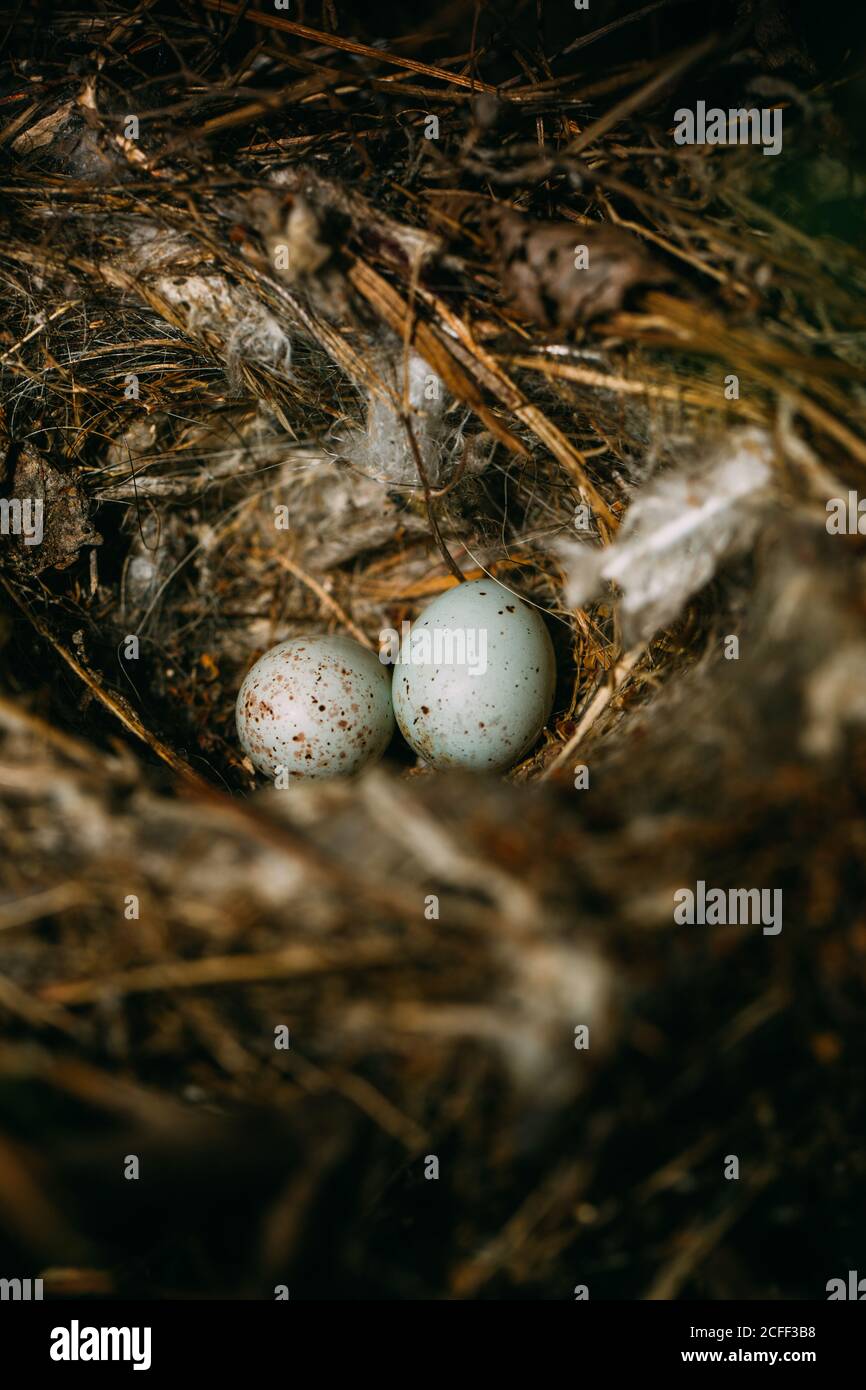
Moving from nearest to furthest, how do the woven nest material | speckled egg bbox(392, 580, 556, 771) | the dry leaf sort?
the woven nest material, the dry leaf, speckled egg bbox(392, 580, 556, 771)

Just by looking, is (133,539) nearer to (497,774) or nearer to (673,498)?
(497,774)

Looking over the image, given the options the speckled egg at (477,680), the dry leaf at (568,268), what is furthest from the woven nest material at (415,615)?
the speckled egg at (477,680)

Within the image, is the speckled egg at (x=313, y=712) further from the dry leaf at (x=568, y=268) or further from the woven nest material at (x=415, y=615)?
the dry leaf at (x=568, y=268)

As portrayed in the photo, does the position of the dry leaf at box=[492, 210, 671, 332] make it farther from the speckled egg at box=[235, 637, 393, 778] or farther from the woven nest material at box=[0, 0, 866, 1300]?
the speckled egg at box=[235, 637, 393, 778]

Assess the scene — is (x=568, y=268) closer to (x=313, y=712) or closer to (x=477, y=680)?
(x=477, y=680)

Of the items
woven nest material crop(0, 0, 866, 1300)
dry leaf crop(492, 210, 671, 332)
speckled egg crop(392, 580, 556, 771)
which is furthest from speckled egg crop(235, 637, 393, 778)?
dry leaf crop(492, 210, 671, 332)

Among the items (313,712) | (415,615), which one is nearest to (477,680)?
(313,712)
